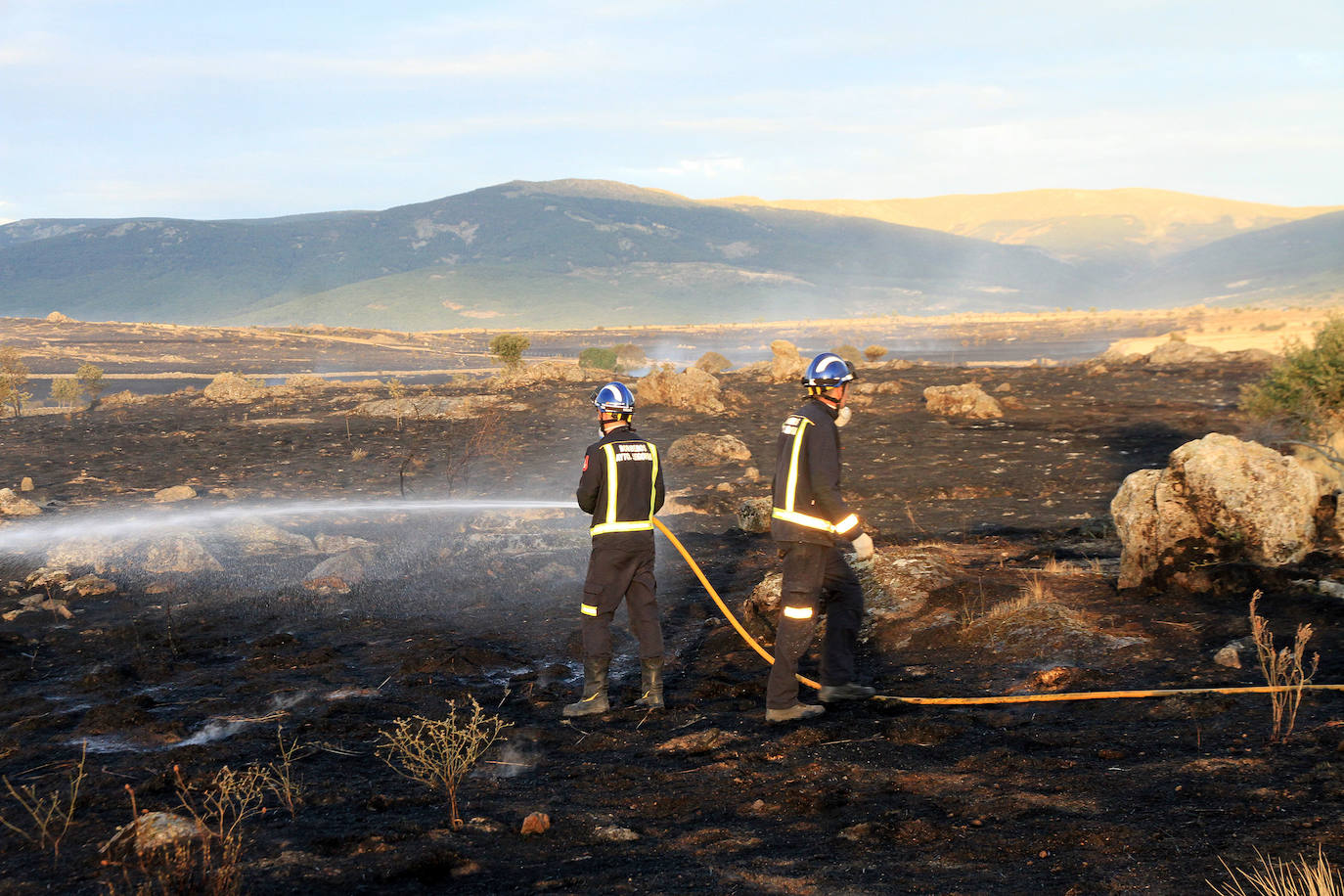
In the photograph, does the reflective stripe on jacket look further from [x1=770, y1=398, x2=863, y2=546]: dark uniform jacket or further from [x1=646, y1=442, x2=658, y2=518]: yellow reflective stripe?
[x1=770, y1=398, x2=863, y2=546]: dark uniform jacket

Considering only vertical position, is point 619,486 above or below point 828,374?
below

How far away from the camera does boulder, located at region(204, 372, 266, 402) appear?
98.4 ft

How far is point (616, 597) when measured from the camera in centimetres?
668

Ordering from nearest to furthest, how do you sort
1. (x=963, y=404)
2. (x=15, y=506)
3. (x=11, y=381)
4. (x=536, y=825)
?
(x=536, y=825)
(x=15, y=506)
(x=963, y=404)
(x=11, y=381)

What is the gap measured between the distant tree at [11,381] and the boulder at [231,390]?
5.14m

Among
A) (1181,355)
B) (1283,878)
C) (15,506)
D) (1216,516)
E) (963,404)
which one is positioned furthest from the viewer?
(1181,355)

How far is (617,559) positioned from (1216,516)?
16.8 ft

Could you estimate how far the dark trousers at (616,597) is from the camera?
661 centimetres

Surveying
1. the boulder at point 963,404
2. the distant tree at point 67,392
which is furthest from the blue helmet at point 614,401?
the distant tree at point 67,392

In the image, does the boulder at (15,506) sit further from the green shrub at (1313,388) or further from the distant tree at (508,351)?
the distant tree at (508,351)

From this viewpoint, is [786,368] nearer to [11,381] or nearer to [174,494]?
[174,494]

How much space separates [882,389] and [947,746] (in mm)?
23639

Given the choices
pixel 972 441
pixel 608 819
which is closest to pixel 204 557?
pixel 608 819

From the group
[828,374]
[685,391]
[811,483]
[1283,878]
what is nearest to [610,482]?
[811,483]
